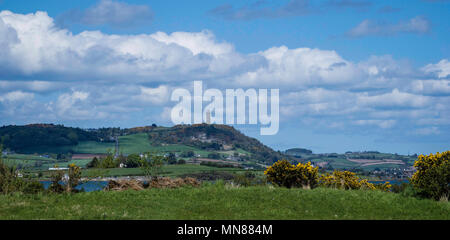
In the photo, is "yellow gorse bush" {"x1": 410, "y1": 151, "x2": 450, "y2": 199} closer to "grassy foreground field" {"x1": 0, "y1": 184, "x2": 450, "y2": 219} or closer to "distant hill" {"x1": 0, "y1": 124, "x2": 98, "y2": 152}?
"grassy foreground field" {"x1": 0, "y1": 184, "x2": 450, "y2": 219}

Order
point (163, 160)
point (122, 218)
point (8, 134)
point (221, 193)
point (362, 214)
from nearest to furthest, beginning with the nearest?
point (122, 218), point (362, 214), point (221, 193), point (163, 160), point (8, 134)

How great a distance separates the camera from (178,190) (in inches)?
859

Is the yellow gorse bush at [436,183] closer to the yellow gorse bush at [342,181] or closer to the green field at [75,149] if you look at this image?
the yellow gorse bush at [342,181]

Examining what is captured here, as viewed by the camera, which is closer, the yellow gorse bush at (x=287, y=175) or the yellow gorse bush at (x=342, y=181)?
the yellow gorse bush at (x=287, y=175)

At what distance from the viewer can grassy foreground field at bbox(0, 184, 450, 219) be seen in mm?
17172

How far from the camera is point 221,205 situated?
18.9 meters

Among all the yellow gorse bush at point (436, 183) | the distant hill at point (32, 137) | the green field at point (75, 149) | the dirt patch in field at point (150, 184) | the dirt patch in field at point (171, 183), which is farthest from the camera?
the distant hill at point (32, 137)

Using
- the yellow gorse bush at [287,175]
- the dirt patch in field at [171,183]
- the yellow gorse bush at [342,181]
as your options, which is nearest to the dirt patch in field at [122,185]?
the dirt patch in field at [171,183]

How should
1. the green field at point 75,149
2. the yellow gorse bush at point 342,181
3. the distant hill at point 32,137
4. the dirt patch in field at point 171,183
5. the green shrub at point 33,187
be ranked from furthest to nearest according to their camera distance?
1. the distant hill at point 32,137
2. the green field at point 75,149
3. the yellow gorse bush at point 342,181
4. the dirt patch in field at point 171,183
5. the green shrub at point 33,187

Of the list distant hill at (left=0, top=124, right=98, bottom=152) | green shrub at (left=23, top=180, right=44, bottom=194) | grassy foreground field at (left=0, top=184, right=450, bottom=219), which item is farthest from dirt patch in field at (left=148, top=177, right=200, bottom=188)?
A: distant hill at (left=0, top=124, right=98, bottom=152)

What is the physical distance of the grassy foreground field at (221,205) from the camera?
17.2 m

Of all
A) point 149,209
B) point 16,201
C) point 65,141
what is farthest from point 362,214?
point 65,141
